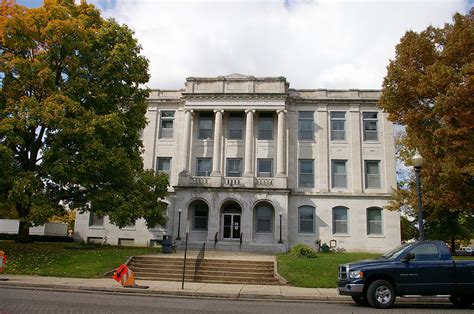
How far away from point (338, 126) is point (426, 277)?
25.8 m

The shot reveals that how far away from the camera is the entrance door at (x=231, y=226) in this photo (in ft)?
113

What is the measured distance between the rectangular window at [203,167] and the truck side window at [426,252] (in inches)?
992

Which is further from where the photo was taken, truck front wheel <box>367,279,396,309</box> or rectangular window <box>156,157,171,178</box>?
rectangular window <box>156,157,171,178</box>

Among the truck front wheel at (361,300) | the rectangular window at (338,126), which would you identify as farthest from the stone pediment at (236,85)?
the truck front wheel at (361,300)

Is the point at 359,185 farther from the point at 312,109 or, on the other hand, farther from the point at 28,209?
the point at 28,209

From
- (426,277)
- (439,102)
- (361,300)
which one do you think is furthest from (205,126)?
(426,277)

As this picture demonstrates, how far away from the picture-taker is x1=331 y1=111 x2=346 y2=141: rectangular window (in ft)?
121

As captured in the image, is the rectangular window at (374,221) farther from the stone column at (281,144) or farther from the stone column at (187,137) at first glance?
the stone column at (187,137)

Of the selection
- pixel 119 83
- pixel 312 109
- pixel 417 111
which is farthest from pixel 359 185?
pixel 119 83

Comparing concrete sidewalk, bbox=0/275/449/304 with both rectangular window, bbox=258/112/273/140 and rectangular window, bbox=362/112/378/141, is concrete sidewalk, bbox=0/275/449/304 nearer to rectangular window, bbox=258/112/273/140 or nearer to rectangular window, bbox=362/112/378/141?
rectangular window, bbox=258/112/273/140

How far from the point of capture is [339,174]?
36.3 m

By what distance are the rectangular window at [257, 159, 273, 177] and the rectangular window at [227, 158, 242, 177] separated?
1671 mm

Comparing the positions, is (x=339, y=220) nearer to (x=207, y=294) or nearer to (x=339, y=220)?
(x=339, y=220)

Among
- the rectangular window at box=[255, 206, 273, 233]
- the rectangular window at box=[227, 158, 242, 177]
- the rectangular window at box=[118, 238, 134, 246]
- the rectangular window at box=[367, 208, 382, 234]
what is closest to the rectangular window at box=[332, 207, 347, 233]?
the rectangular window at box=[367, 208, 382, 234]
